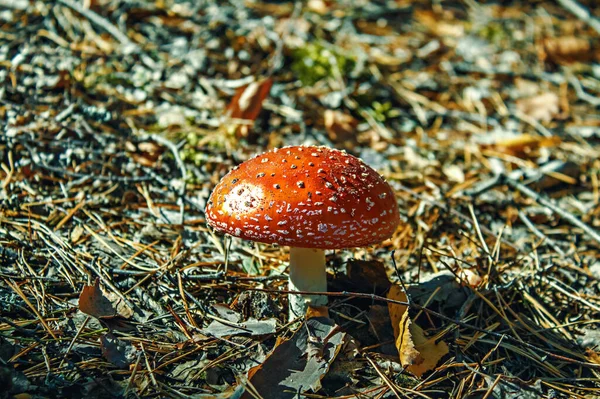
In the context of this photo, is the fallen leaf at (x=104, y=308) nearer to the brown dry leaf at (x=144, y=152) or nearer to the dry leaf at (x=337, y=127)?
the brown dry leaf at (x=144, y=152)

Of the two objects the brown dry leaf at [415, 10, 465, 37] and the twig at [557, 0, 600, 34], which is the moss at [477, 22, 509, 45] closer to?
the brown dry leaf at [415, 10, 465, 37]

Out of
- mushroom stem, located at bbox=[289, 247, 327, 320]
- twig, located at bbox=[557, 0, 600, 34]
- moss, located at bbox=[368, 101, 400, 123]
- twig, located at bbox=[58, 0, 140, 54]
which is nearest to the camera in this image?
mushroom stem, located at bbox=[289, 247, 327, 320]

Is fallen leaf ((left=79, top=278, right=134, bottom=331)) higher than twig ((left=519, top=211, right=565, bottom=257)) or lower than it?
higher

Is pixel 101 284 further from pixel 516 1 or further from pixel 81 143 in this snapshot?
pixel 516 1

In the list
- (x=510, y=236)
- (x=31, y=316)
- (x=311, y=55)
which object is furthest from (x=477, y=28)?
(x=31, y=316)

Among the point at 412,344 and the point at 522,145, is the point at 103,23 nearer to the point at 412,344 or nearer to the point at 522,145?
the point at 522,145

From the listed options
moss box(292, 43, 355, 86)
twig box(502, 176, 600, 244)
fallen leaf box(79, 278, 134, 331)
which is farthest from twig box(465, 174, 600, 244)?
fallen leaf box(79, 278, 134, 331)

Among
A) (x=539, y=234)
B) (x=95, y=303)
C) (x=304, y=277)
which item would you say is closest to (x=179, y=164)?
(x=95, y=303)
